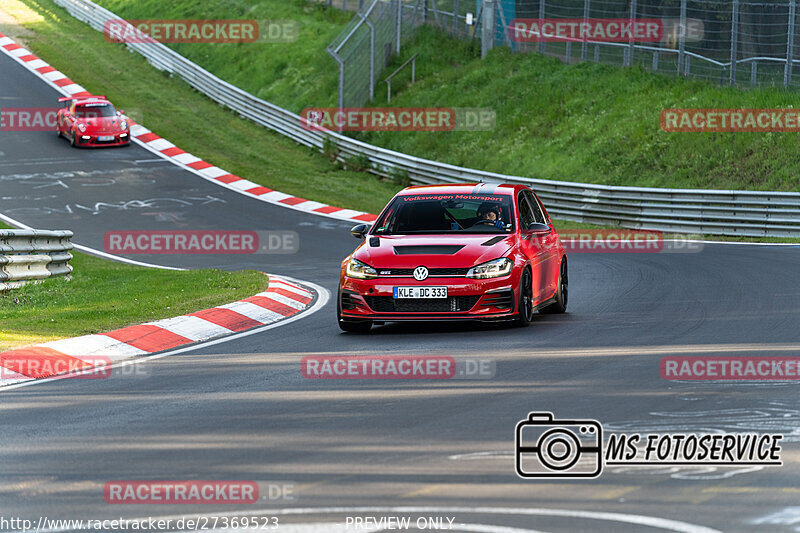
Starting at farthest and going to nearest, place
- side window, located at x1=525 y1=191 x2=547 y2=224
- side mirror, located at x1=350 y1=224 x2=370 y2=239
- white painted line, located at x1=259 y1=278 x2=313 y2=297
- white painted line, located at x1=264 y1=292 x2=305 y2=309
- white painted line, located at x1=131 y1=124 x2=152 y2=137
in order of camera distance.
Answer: white painted line, located at x1=131 y1=124 x2=152 y2=137 < white painted line, located at x1=259 y1=278 x2=313 y2=297 < white painted line, located at x1=264 y1=292 x2=305 y2=309 < side window, located at x1=525 y1=191 x2=547 y2=224 < side mirror, located at x1=350 y1=224 x2=370 y2=239

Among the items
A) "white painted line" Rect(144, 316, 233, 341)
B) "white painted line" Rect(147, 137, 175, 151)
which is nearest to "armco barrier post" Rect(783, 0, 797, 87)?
"white painted line" Rect(147, 137, 175, 151)

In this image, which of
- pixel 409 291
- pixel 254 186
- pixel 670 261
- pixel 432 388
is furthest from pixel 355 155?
pixel 432 388

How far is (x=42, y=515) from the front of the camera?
5570 millimetres

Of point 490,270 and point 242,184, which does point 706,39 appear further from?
point 490,270

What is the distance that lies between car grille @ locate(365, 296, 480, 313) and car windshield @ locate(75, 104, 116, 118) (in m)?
27.9

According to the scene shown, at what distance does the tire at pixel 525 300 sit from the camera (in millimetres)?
12008

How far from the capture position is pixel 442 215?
12.9 meters

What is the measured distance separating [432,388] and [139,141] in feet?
106

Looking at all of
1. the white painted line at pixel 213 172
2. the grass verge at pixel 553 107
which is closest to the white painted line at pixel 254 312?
the grass verge at pixel 553 107

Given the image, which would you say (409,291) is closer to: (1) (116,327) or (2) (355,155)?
(1) (116,327)

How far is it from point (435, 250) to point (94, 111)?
1101 inches

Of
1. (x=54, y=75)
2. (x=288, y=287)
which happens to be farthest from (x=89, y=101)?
(x=288, y=287)

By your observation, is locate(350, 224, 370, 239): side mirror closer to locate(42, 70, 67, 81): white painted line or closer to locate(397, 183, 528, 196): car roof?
locate(397, 183, 528, 196): car roof

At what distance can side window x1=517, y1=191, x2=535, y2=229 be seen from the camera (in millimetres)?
13167
